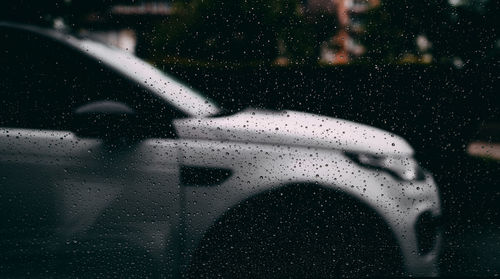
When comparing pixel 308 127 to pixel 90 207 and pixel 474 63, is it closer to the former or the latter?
pixel 474 63

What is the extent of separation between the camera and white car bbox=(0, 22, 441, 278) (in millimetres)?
1575

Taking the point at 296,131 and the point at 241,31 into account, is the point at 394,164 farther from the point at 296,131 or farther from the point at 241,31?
the point at 241,31

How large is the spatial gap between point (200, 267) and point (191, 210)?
0.68 feet

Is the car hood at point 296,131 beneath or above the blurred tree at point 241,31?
beneath

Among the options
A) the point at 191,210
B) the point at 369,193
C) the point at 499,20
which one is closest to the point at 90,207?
the point at 191,210

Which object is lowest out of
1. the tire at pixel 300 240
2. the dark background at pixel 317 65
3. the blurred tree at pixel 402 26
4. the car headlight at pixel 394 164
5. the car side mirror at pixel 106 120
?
the tire at pixel 300 240

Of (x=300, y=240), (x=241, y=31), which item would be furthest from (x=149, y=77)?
(x=300, y=240)

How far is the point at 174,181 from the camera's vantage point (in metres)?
1.60

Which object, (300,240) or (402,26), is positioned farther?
(300,240)

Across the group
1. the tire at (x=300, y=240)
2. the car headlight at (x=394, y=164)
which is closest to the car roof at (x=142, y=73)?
the tire at (x=300, y=240)

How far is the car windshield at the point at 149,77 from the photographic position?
1560 mm

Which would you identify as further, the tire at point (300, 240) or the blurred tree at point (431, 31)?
the tire at point (300, 240)

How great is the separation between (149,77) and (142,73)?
0.03 metres

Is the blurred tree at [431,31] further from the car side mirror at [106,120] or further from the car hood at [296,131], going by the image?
the car side mirror at [106,120]
